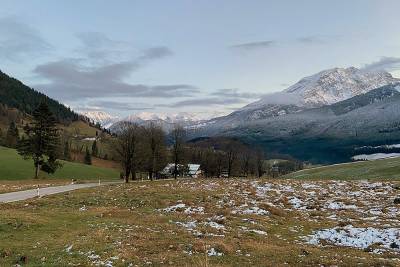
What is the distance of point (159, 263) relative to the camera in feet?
56.2

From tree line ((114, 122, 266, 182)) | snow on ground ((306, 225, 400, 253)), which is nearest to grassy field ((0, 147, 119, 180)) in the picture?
tree line ((114, 122, 266, 182))

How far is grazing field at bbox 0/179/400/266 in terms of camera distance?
18.1 m

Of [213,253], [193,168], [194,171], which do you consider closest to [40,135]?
[213,253]

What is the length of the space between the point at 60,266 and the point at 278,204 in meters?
25.1

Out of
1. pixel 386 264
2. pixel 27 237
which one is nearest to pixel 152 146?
pixel 27 237

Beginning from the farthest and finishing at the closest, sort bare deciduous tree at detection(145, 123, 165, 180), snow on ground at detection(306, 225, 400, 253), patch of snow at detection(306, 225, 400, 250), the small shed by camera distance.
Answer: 1. the small shed
2. bare deciduous tree at detection(145, 123, 165, 180)
3. patch of snow at detection(306, 225, 400, 250)
4. snow on ground at detection(306, 225, 400, 253)

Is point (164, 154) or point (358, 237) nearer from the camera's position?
point (358, 237)

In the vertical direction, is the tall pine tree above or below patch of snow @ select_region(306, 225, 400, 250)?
above

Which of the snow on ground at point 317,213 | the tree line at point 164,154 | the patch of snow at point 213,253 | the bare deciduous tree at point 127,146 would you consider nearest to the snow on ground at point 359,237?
the snow on ground at point 317,213

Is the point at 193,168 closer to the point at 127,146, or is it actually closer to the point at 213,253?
the point at 127,146

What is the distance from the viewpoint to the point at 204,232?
2425 centimetres

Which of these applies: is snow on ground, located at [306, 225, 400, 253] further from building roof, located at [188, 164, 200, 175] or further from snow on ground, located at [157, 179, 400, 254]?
building roof, located at [188, 164, 200, 175]

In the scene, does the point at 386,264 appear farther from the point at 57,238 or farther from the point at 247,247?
the point at 57,238

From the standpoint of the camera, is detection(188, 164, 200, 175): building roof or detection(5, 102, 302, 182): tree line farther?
detection(188, 164, 200, 175): building roof
